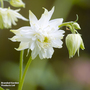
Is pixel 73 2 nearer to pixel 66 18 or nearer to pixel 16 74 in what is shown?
pixel 66 18

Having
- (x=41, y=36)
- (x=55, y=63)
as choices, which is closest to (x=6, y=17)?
(x=41, y=36)

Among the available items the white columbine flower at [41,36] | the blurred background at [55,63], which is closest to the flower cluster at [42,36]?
the white columbine flower at [41,36]

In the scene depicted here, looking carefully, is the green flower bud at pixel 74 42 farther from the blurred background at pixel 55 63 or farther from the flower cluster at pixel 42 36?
the blurred background at pixel 55 63

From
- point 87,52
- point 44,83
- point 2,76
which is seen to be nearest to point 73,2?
point 87,52

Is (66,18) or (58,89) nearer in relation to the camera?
(58,89)

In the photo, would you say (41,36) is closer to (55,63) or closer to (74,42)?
(74,42)
